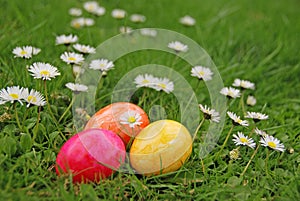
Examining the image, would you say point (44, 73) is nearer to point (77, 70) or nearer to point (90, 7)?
point (77, 70)

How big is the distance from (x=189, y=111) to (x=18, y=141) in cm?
61

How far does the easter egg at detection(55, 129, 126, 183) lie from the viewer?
120 cm

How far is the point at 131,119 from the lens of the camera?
130cm

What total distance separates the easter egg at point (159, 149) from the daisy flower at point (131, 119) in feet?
0.12

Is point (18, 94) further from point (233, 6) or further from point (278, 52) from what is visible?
point (233, 6)

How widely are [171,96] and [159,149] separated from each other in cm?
48

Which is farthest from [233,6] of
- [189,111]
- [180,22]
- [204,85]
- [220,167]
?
[220,167]

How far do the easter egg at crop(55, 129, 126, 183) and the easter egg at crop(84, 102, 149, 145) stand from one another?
0.07 m

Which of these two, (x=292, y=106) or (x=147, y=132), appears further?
(x=292, y=106)

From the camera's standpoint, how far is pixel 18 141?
4.31 feet

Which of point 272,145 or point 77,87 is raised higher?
point 77,87

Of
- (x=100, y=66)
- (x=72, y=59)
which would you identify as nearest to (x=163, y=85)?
(x=100, y=66)

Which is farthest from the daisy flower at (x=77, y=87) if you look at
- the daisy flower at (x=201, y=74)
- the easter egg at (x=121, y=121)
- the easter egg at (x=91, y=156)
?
the daisy flower at (x=201, y=74)

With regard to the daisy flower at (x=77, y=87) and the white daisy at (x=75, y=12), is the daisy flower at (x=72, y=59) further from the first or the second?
the white daisy at (x=75, y=12)
